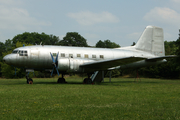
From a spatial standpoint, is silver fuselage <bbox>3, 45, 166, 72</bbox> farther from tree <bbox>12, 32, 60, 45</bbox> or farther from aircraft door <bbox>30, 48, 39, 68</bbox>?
tree <bbox>12, 32, 60, 45</bbox>

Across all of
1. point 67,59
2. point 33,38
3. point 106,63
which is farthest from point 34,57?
point 33,38

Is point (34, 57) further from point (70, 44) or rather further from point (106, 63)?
point (70, 44)

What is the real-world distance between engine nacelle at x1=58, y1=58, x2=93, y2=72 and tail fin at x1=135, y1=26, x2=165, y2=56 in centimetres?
1012

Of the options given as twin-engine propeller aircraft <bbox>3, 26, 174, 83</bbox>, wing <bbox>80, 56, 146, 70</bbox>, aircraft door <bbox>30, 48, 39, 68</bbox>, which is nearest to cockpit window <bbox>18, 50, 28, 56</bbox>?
twin-engine propeller aircraft <bbox>3, 26, 174, 83</bbox>

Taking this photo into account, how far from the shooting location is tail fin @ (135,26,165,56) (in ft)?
→ 87.6

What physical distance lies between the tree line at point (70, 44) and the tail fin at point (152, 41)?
34.0 feet

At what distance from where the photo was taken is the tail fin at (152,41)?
1051 inches

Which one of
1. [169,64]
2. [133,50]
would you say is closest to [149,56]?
[133,50]

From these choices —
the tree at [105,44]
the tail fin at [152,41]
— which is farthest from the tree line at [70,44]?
the tail fin at [152,41]

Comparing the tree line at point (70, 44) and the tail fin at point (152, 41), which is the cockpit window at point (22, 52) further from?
the tail fin at point (152, 41)

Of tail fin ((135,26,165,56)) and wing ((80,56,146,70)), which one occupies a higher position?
tail fin ((135,26,165,56))

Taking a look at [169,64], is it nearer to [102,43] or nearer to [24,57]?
[24,57]

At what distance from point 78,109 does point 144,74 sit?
52.5m

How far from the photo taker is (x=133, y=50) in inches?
1040
